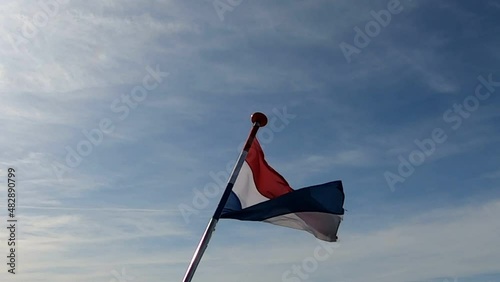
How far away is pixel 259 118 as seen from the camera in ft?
52.7

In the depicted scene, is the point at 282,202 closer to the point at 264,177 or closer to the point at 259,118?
the point at 264,177

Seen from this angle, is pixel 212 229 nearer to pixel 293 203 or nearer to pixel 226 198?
pixel 226 198

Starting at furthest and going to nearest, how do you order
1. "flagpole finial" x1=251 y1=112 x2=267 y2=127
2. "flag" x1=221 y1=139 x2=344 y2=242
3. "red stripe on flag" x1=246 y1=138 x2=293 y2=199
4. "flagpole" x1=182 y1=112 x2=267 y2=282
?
"red stripe on flag" x1=246 y1=138 x2=293 y2=199 → "flag" x1=221 y1=139 x2=344 y2=242 → "flagpole finial" x1=251 y1=112 x2=267 y2=127 → "flagpole" x1=182 y1=112 x2=267 y2=282

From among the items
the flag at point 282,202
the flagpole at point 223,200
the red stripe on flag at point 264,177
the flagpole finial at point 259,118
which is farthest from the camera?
the red stripe on flag at point 264,177

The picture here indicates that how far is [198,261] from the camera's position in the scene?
45.6 feet

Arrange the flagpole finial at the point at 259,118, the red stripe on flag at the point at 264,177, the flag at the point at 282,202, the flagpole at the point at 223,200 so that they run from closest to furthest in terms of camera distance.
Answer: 1. the flagpole at the point at 223,200
2. the flagpole finial at the point at 259,118
3. the flag at the point at 282,202
4. the red stripe on flag at the point at 264,177

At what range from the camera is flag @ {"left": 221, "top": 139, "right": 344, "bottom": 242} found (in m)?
17.4

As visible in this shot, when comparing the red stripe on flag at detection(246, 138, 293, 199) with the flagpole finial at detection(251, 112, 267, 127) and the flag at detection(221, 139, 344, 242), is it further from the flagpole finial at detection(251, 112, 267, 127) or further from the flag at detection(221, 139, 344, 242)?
the flagpole finial at detection(251, 112, 267, 127)

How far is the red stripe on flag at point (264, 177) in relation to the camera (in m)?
18.0

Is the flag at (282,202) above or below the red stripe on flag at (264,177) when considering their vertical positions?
below

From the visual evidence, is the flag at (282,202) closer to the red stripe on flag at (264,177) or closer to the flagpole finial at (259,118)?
the red stripe on flag at (264,177)

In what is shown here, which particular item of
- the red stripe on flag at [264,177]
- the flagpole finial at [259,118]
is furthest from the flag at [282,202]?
the flagpole finial at [259,118]

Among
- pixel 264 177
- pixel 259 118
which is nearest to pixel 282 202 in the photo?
pixel 264 177

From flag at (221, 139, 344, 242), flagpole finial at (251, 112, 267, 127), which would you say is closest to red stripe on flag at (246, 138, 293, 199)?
flag at (221, 139, 344, 242)
